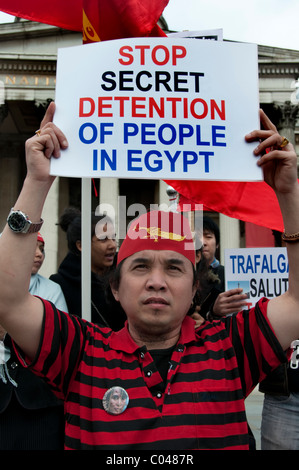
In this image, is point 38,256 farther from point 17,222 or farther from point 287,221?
point 287,221

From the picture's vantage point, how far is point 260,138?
212 centimetres

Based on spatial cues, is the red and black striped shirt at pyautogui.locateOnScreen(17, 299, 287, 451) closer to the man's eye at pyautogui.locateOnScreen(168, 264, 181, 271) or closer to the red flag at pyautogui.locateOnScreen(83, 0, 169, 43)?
the man's eye at pyautogui.locateOnScreen(168, 264, 181, 271)

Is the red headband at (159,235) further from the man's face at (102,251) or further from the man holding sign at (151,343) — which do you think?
the man's face at (102,251)

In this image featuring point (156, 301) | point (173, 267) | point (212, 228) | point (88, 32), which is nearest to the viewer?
point (156, 301)

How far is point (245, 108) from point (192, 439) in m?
1.46

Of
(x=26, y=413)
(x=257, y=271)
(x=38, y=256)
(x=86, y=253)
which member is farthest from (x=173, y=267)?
(x=38, y=256)

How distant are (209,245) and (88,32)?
6.33 feet

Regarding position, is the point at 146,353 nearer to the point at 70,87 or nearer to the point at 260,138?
the point at 260,138

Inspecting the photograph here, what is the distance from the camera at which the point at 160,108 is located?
2191 millimetres

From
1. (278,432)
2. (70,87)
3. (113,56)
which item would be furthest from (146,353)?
(278,432)

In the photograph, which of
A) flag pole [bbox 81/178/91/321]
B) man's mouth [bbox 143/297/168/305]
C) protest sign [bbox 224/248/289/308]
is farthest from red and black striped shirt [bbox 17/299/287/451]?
protest sign [bbox 224/248/289/308]

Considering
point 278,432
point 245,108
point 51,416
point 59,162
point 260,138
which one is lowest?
point 278,432

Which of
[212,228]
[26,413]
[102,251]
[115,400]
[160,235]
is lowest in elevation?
[26,413]

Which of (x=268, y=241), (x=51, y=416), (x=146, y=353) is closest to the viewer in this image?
(x=146, y=353)
